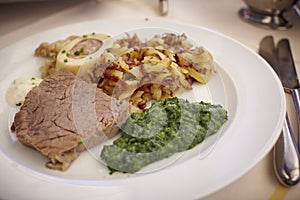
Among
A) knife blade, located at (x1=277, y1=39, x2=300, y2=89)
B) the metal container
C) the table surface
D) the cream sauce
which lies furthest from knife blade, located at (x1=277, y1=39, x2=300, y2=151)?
the cream sauce

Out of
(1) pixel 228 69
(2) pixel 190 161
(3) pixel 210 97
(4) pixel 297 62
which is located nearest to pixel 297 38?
(4) pixel 297 62

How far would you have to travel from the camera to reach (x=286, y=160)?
4.60ft

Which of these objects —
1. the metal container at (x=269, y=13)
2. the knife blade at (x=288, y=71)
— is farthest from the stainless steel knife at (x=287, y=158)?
the metal container at (x=269, y=13)

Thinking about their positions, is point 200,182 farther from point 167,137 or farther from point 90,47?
point 90,47

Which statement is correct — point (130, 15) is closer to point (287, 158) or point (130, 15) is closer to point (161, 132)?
point (161, 132)

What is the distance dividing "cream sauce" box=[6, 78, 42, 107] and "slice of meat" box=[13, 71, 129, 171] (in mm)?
156

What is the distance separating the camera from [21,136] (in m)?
1.56

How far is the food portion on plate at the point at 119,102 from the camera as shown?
1.53 meters

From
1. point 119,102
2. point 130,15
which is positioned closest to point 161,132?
point 119,102

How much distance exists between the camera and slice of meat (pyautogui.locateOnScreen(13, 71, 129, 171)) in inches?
60.0

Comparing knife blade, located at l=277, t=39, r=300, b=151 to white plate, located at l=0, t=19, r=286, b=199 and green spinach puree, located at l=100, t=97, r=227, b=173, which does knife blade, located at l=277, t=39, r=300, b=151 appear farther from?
green spinach puree, located at l=100, t=97, r=227, b=173

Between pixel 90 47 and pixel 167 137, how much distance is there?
0.96 meters

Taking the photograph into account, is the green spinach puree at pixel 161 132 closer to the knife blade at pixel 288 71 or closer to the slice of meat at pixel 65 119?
the slice of meat at pixel 65 119

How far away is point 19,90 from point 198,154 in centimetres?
111
